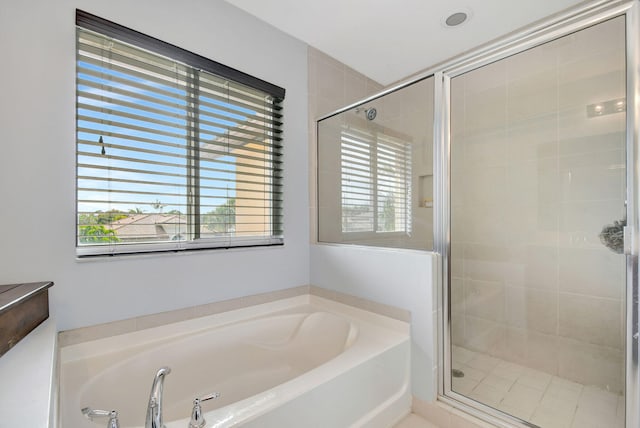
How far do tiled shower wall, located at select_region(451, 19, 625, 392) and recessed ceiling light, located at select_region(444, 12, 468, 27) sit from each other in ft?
1.75

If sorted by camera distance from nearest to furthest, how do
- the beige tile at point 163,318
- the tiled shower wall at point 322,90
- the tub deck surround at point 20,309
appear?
1. the tub deck surround at point 20,309
2. the beige tile at point 163,318
3. the tiled shower wall at point 322,90

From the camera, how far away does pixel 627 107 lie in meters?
1.16

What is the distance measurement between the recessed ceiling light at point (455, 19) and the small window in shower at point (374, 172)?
2.06ft

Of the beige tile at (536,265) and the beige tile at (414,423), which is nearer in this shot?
the beige tile at (414,423)

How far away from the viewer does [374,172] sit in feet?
7.77

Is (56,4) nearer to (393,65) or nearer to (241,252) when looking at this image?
(241,252)

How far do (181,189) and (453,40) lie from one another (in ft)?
7.37

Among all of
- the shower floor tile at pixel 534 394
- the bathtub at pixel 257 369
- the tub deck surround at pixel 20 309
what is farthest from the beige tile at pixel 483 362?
the tub deck surround at pixel 20 309

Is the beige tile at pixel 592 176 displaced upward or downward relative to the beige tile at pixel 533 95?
downward

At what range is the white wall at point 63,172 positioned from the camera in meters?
1.28

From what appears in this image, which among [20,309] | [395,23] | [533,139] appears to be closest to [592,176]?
[533,139]

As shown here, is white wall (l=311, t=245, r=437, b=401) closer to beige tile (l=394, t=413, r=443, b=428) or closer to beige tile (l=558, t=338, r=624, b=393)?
beige tile (l=394, t=413, r=443, b=428)

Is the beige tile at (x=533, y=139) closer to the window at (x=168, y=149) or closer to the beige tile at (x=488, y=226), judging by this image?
the beige tile at (x=488, y=226)

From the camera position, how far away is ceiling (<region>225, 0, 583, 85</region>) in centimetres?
190
